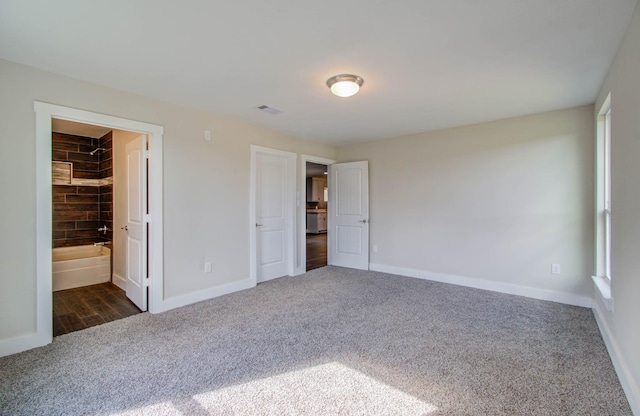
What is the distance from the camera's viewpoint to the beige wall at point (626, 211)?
1.73 metres

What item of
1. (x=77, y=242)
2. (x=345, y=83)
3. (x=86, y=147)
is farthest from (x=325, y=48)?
(x=77, y=242)

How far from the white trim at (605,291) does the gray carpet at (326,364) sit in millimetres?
346

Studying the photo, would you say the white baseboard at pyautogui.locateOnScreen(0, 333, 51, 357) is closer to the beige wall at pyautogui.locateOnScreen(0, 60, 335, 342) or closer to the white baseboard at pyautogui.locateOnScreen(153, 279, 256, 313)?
the beige wall at pyautogui.locateOnScreen(0, 60, 335, 342)

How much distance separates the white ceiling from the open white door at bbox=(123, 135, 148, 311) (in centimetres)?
81

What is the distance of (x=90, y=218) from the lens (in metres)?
5.04

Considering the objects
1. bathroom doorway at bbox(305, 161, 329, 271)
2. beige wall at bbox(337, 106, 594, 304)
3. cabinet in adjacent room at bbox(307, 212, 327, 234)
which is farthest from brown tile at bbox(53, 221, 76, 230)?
cabinet in adjacent room at bbox(307, 212, 327, 234)

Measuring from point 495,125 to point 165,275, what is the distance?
4.54 meters

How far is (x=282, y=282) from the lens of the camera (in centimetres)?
448

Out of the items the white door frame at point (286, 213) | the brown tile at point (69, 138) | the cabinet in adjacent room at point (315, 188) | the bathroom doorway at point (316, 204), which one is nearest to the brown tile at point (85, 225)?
the brown tile at point (69, 138)

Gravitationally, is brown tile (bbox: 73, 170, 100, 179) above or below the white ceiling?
below

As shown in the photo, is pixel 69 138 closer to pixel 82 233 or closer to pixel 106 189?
pixel 106 189

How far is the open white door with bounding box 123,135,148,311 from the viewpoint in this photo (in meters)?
3.32

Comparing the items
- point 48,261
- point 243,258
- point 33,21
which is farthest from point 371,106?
point 48,261

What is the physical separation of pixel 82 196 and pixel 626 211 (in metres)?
6.69
